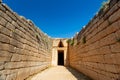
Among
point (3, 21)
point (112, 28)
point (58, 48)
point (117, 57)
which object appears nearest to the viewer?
point (117, 57)

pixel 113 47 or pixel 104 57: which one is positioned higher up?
pixel 113 47

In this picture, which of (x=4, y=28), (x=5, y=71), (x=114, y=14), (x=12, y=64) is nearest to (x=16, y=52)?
(x=12, y=64)

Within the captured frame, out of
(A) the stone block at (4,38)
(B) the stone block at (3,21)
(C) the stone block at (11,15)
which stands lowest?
(A) the stone block at (4,38)

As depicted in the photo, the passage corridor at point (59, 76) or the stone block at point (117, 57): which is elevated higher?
the stone block at point (117, 57)

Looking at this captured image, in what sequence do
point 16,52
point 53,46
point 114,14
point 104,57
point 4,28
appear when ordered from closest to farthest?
point 114,14 < point 4,28 < point 104,57 < point 16,52 < point 53,46

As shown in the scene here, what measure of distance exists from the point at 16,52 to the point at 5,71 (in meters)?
0.90

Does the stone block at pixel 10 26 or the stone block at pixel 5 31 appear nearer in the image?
the stone block at pixel 5 31

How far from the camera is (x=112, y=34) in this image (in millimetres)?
3076

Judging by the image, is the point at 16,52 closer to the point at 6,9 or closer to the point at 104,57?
the point at 6,9

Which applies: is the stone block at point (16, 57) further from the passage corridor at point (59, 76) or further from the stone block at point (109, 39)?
the stone block at point (109, 39)

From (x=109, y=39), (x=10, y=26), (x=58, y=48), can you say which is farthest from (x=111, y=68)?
(x=58, y=48)

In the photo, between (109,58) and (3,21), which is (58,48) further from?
(3,21)

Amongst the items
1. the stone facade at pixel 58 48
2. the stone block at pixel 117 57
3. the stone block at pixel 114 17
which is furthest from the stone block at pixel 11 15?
the stone facade at pixel 58 48

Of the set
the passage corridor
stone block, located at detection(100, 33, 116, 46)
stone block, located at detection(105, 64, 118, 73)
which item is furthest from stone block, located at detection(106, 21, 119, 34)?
the passage corridor
